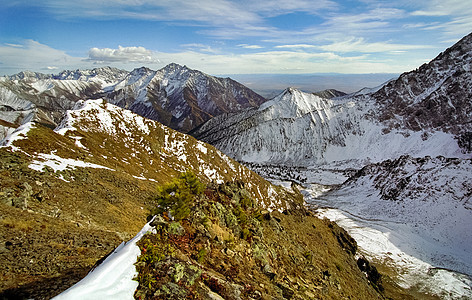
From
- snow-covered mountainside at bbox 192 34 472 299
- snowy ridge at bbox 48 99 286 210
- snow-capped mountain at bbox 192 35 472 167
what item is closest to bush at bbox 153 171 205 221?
snowy ridge at bbox 48 99 286 210

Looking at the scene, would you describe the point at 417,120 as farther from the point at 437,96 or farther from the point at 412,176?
the point at 412,176

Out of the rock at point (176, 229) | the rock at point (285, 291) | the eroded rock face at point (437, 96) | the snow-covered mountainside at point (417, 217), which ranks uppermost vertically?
the eroded rock face at point (437, 96)

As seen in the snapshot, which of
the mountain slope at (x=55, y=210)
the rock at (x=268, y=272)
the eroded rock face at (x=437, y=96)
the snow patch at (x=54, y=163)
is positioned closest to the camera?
the mountain slope at (x=55, y=210)

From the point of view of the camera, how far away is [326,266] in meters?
22.5

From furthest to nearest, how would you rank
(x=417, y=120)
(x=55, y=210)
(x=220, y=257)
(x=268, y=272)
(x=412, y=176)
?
(x=417, y=120), (x=412, y=176), (x=55, y=210), (x=268, y=272), (x=220, y=257)

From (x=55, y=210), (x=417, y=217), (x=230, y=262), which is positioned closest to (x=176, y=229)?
(x=230, y=262)

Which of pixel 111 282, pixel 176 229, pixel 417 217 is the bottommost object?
pixel 417 217

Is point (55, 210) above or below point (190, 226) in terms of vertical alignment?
below

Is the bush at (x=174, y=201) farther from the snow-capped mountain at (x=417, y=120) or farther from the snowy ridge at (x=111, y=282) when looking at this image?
the snow-capped mountain at (x=417, y=120)

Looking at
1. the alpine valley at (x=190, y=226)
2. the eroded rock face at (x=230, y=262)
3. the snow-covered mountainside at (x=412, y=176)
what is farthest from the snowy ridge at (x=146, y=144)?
the eroded rock face at (x=230, y=262)

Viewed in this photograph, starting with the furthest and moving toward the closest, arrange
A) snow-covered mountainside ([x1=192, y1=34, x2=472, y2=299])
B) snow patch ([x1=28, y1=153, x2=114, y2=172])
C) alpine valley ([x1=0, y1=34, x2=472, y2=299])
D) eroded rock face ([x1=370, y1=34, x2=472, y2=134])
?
eroded rock face ([x1=370, y1=34, x2=472, y2=134]) → snow-covered mountainside ([x1=192, y1=34, x2=472, y2=299]) → snow patch ([x1=28, y1=153, x2=114, y2=172]) → alpine valley ([x1=0, y1=34, x2=472, y2=299])

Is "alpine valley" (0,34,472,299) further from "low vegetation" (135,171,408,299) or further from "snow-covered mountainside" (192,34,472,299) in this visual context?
"snow-covered mountainside" (192,34,472,299)

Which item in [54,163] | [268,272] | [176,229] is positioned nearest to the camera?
[176,229]

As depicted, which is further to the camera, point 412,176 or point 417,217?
point 412,176
